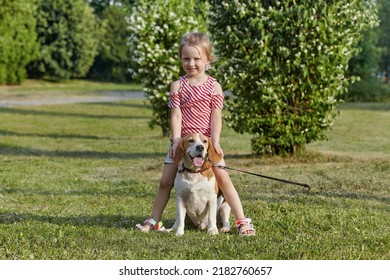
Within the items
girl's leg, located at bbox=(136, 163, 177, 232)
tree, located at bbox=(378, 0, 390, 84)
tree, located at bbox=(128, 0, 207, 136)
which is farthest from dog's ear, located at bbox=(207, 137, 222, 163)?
tree, located at bbox=(378, 0, 390, 84)

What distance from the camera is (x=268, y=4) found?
1306 centimetres

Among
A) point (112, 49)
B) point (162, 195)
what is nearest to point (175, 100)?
point (162, 195)

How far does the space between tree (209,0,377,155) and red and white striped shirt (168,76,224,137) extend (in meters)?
6.15

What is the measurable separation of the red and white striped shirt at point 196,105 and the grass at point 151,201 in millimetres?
1031

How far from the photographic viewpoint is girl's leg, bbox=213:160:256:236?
6565 millimetres

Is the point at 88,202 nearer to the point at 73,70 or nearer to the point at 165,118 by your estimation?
the point at 165,118

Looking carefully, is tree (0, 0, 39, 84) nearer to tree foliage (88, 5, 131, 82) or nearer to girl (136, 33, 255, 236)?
tree foliage (88, 5, 131, 82)

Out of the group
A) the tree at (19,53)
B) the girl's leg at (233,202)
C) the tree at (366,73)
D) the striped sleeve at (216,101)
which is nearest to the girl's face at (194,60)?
the striped sleeve at (216,101)

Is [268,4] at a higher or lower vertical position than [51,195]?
higher

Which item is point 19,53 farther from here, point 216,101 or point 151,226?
point 216,101

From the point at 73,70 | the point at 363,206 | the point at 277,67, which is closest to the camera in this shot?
the point at 363,206
